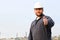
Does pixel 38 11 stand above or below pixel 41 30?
above

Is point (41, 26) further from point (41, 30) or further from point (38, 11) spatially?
point (38, 11)

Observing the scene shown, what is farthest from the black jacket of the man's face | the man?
the man's face

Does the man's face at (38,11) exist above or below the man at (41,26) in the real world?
above

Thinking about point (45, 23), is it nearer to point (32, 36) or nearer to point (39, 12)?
point (39, 12)

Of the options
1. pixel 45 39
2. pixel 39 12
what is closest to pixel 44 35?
pixel 45 39

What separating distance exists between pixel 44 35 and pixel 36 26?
0.26 m

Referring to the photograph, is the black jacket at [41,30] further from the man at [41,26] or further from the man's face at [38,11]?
the man's face at [38,11]

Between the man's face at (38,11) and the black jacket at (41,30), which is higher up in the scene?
the man's face at (38,11)

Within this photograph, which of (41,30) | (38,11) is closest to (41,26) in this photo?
(41,30)

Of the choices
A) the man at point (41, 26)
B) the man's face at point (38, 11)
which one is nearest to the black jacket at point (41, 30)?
the man at point (41, 26)

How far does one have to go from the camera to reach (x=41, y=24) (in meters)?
6.30

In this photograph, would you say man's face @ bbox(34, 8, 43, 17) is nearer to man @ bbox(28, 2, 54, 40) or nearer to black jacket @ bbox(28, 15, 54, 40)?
man @ bbox(28, 2, 54, 40)

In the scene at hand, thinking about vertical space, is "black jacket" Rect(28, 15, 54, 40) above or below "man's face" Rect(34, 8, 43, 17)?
below

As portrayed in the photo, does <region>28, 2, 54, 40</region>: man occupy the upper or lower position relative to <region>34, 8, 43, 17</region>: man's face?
lower
